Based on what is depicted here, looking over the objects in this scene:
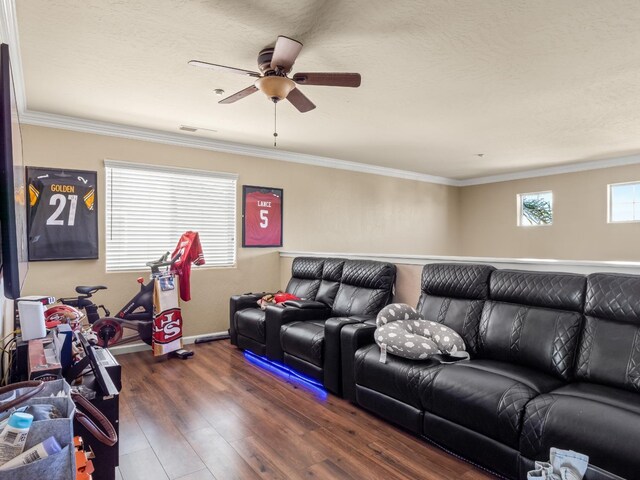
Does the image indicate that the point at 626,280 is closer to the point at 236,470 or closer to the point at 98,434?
the point at 236,470

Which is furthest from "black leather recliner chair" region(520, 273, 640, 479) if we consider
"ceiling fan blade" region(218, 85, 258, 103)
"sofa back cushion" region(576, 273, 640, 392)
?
"ceiling fan blade" region(218, 85, 258, 103)

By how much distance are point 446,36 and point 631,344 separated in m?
2.07

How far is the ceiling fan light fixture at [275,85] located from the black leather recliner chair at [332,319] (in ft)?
5.87

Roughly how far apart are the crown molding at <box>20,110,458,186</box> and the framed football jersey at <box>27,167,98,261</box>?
489 mm

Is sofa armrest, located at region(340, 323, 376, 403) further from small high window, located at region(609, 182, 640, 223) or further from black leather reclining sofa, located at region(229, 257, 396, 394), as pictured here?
small high window, located at region(609, 182, 640, 223)

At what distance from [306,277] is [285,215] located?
140 cm

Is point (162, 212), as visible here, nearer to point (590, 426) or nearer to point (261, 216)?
point (261, 216)

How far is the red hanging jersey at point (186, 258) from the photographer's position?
4.40 metres

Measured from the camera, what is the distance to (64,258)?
159 inches

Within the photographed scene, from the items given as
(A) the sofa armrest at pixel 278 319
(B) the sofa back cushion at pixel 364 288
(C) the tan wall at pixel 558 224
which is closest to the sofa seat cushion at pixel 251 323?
(A) the sofa armrest at pixel 278 319

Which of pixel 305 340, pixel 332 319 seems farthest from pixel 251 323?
pixel 332 319

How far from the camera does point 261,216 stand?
17.7ft

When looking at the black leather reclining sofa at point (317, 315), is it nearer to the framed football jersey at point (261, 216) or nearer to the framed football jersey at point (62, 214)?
the framed football jersey at point (261, 216)

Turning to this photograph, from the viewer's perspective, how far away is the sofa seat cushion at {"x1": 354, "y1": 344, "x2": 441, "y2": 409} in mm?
2432
